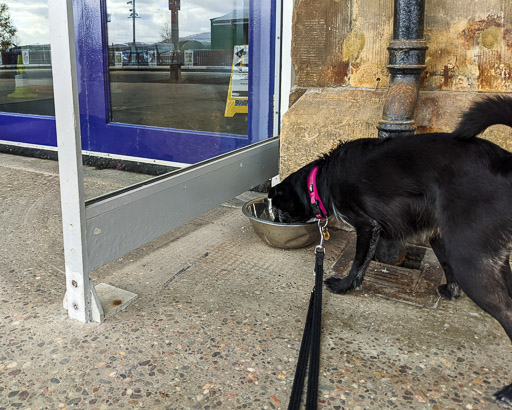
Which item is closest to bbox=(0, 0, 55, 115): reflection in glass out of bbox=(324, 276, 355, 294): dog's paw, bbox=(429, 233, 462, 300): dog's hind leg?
bbox=(324, 276, 355, 294): dog's paw

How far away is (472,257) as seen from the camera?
82.9 inches

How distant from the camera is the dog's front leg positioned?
2.75m

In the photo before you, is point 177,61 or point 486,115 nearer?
point 486,115

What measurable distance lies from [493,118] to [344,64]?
1613 mm

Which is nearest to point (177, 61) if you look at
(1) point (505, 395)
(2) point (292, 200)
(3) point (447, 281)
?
(2) point (292, 200)

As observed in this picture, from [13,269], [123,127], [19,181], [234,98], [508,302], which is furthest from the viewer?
[19,181]

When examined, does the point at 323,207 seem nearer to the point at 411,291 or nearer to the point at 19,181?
the point at 411,291

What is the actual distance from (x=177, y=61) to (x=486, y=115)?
86.5 inches

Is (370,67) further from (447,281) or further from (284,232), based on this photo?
(447,281)

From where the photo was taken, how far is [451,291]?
2789 mm

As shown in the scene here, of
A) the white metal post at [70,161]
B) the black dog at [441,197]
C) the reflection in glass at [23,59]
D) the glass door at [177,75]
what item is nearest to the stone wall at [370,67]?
the glass door at [177,75]

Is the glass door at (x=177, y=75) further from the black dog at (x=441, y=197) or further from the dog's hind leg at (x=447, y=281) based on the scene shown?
the dog's hind leg at (x=447, y=281)

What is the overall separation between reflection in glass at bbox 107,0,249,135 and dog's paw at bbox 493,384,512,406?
2.57 m

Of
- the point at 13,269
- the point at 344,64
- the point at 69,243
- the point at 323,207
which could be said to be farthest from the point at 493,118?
the point at 13,269
